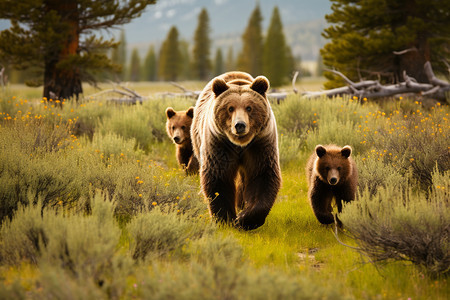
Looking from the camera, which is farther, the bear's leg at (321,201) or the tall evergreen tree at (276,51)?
the tall evergreen tree at (276,51)

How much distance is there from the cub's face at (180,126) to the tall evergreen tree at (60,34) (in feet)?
18.2

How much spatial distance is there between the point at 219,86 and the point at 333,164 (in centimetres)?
163

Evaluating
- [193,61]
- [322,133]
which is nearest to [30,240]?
[322,133]

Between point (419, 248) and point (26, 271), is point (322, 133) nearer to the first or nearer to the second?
point (419, 248)

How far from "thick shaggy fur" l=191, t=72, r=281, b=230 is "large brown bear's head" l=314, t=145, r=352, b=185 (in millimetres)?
531

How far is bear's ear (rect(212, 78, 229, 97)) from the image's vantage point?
15.0ft

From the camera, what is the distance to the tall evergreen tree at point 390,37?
1276 centimetres

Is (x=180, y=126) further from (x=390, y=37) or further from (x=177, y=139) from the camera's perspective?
(x=390, y=37)

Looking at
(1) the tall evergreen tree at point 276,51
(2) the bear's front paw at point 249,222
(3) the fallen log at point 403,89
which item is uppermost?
(1) the tall evergreen tree at point 276,51

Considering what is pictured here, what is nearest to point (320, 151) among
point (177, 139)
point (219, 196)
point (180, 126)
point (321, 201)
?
point (321, 201)

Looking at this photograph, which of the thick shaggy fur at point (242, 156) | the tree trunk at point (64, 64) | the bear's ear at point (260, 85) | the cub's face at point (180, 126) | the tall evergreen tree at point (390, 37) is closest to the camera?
the thick shaggy fur at point (242, 156)

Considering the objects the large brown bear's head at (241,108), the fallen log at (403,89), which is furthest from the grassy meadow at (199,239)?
the fallen log at (403,89)

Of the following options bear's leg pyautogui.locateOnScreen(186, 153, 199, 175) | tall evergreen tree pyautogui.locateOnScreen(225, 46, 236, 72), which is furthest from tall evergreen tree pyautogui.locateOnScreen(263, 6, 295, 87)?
bear's leg pyautogui.locateOnScreen(186, 153, 199, 175)

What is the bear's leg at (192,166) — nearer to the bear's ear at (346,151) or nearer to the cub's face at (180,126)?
the cub's face at (180,126)
